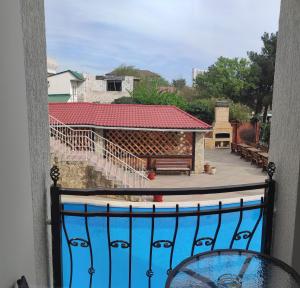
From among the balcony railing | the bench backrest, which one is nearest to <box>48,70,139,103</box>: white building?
the bench backrest

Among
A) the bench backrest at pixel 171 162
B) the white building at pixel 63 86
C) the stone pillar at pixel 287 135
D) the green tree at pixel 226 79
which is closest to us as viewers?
the stone pillar at pixel 287 135

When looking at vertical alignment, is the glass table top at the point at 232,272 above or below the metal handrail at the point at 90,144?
above

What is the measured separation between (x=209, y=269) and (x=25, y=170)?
95 centimetres

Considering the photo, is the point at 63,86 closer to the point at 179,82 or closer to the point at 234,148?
the point at 234,148

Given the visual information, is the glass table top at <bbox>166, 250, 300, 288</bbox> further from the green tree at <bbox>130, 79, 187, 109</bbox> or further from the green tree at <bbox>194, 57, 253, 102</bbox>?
the green tree at <bbox>194, 57, 253, 102</bbox>

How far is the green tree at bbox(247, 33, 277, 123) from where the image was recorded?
61.6ft

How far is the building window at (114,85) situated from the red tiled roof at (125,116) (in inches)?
500

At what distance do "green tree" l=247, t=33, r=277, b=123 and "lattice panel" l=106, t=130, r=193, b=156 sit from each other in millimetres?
9082

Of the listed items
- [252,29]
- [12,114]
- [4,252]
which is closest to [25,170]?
[12,114]

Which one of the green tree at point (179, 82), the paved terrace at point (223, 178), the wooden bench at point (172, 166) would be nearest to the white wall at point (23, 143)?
the paved terrace at point (223, 178)

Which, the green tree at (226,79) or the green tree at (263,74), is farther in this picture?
the green tree at (226,79)

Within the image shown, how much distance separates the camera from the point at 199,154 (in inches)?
442

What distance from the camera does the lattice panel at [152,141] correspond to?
1158 cm

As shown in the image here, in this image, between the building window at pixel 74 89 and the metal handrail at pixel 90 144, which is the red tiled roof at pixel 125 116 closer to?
the metal handrail at pixel 90 144
